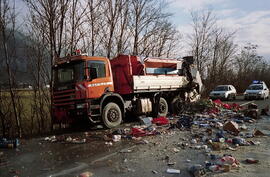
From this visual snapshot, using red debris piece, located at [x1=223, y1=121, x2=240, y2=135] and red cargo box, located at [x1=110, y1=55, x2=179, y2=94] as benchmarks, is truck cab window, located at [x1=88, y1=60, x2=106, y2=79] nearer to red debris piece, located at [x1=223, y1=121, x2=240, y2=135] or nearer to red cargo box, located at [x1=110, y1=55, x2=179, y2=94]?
red cargo box, located at [x1=110, y1=55, x2=179, y2=94]

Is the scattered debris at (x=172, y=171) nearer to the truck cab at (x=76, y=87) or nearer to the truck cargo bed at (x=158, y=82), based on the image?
the truck cab at (x=76, y=87)

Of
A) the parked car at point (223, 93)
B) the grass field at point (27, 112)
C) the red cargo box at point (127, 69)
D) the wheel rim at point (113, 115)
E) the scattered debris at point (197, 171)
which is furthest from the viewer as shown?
the parked car at point (223, 93)

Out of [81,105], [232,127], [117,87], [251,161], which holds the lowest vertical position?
[251,161]

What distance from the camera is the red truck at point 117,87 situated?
8781 mm

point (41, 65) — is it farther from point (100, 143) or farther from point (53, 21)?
point (100, 143)

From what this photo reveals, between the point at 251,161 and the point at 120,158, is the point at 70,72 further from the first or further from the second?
the point at 251,161

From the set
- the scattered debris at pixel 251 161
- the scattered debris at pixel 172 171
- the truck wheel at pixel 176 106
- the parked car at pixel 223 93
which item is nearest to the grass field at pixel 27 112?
the truck wheel at pixel 176 106

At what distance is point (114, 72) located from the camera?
1103 centimetres

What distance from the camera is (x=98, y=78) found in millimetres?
9242

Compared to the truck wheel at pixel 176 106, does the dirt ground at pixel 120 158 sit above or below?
below

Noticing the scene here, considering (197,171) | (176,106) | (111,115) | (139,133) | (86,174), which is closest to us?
(197,171)

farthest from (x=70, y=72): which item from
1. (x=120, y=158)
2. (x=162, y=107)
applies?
(x=162, y=107)

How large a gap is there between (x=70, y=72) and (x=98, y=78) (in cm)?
108

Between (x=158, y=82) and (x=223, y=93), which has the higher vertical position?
(x=158, y=82)
